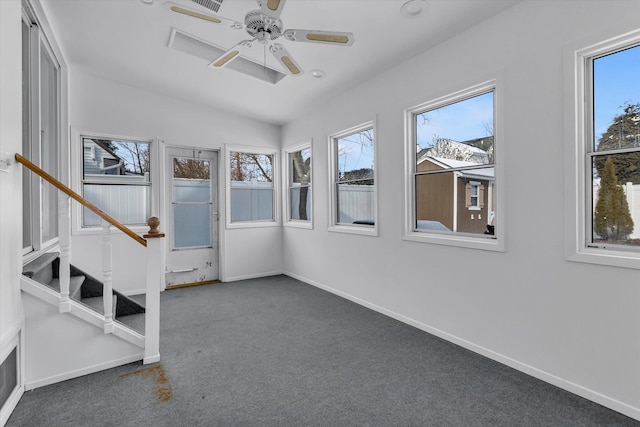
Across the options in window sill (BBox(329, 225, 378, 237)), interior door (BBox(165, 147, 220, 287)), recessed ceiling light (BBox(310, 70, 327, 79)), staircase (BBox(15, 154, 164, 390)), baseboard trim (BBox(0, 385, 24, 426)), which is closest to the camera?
baseboard trim (BBox(0, 385, 24, 426))

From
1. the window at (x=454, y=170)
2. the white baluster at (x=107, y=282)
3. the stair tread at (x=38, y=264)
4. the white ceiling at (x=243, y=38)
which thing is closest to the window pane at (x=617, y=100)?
the window at (x=454, y=170)

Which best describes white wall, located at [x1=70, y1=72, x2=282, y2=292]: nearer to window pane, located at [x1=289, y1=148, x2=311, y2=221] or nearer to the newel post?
window pane, located at [x1=289, y1=148, x2=311, y2=221]

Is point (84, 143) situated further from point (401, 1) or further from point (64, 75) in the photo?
point (401, 1)

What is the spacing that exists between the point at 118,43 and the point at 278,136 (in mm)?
2751

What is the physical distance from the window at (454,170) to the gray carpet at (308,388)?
1038 millimetres

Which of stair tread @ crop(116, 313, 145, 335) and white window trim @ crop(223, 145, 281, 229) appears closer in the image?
stair tread @ crop(116, 313, 145, 335)

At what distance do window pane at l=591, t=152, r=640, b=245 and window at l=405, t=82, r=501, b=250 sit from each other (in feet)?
2.08

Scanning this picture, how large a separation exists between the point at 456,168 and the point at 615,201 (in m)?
1.18

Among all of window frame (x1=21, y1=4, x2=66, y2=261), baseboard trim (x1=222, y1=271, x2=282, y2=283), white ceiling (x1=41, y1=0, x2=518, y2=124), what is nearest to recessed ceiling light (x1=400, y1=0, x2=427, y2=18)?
white ceiling (x1=41, y1=0, x2=518, y2=124)

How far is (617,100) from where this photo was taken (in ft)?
6.77

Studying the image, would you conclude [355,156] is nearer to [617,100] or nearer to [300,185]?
[300,185]

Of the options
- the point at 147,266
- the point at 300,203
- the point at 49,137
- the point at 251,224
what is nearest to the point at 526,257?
the point at 147,266

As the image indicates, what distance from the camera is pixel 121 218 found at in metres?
4.61

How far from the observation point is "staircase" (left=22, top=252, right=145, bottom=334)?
106 inches
